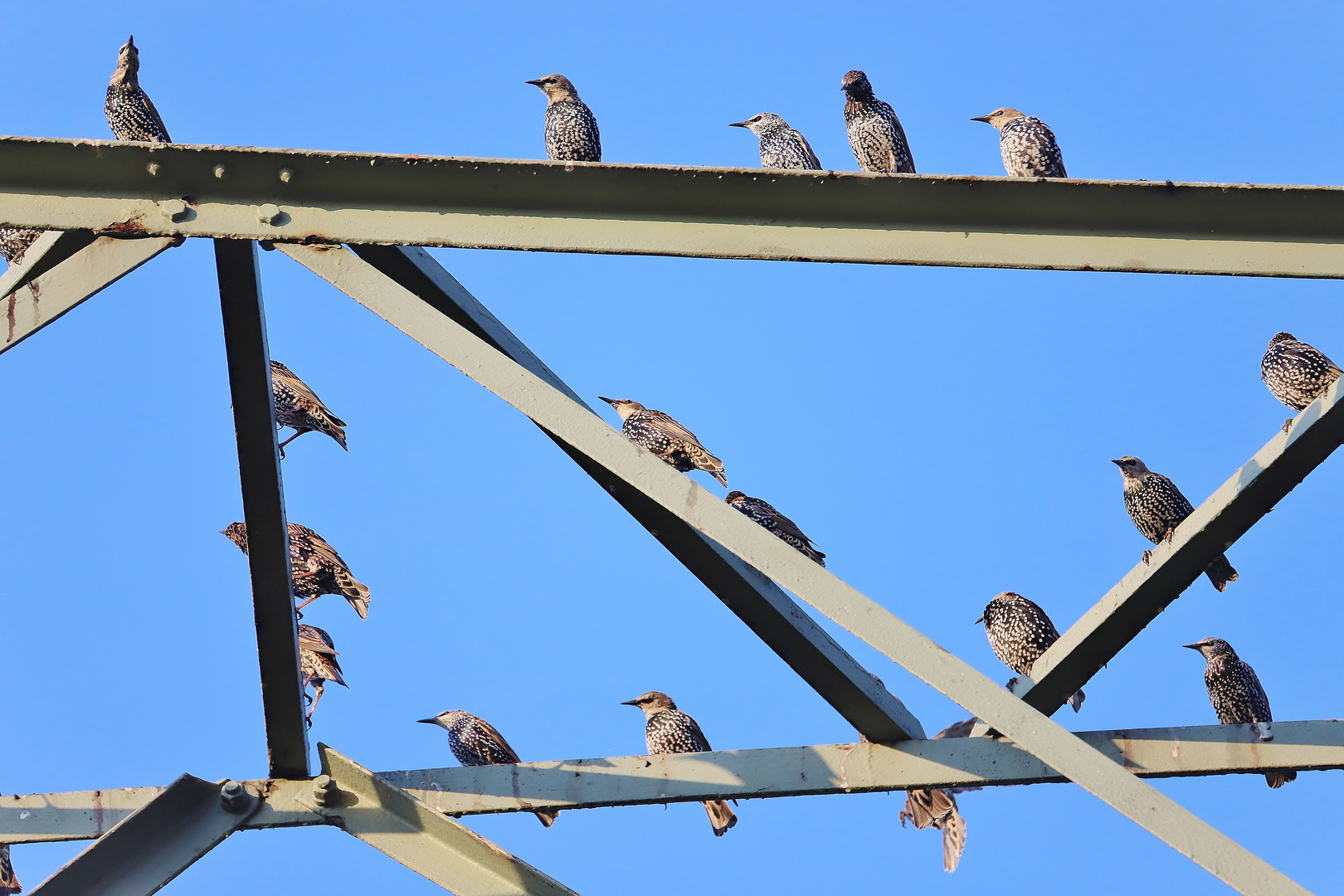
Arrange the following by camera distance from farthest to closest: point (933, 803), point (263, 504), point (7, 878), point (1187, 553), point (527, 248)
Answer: point (7, 878) < point (933, 803) < point (1187, 553) < point (263, 504) < point (527, 248)

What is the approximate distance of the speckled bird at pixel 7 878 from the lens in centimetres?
533

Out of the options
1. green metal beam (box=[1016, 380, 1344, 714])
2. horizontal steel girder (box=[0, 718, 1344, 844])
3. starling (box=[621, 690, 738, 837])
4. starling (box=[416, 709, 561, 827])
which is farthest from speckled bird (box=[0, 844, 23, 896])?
green metal beam (box=[1016, 380, 1344, 714])

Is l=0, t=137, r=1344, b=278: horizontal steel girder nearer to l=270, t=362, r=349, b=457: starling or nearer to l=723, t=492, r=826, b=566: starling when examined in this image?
l=723, t=492, r=826, b=566: starling

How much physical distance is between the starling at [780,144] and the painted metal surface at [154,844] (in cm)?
444

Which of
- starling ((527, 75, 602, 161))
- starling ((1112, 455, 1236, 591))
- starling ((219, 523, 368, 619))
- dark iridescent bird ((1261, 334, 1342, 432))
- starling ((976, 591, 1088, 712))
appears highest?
starling ((527, 75, 602, 161))

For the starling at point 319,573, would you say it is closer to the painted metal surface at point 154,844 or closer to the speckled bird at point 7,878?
the speckled bird at point 7,878

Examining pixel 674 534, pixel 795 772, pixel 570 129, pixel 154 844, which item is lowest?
pixel 154 844

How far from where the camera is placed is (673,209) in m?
3.10

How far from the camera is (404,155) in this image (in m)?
3.07

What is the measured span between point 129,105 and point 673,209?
15.5ft

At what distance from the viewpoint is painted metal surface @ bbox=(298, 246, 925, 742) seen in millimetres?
3066

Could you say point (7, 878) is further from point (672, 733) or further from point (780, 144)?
point (780, 144)

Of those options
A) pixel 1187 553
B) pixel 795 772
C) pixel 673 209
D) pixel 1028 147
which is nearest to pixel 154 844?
pixel 795 772

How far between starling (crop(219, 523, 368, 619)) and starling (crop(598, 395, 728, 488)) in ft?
4.84
